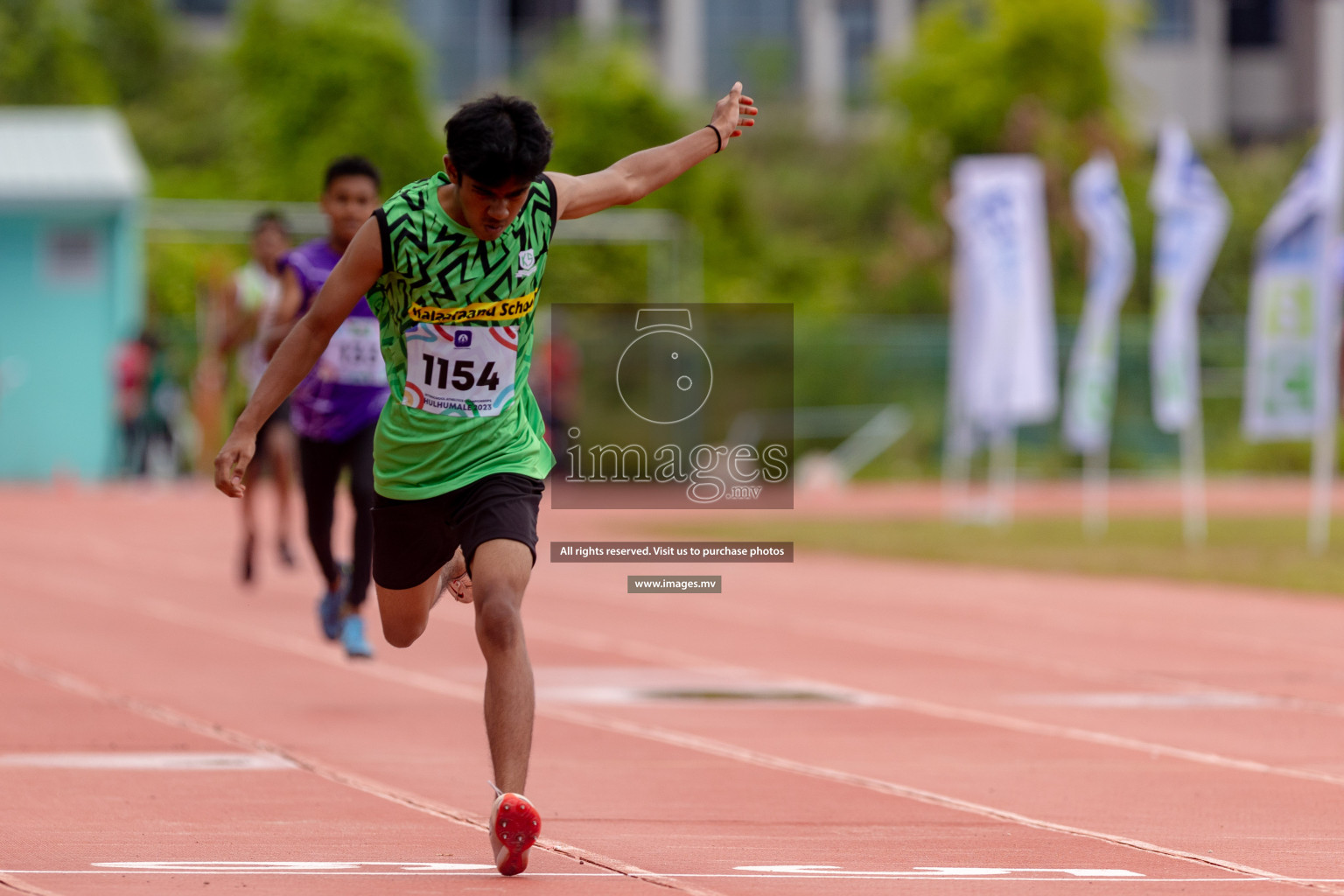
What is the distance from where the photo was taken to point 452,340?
6156 millimetres

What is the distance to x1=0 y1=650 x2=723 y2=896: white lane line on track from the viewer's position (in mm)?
5922

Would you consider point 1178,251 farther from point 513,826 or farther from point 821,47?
point 821,47

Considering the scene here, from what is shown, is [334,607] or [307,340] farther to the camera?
[334,607]

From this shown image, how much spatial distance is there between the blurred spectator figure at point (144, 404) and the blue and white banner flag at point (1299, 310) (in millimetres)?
15106

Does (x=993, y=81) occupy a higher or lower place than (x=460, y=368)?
higher

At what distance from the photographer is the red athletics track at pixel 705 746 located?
5938 mm

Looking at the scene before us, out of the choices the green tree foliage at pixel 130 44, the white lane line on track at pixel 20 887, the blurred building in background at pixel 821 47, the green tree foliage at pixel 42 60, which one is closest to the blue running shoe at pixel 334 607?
the white lane line on track at pixel 20 887

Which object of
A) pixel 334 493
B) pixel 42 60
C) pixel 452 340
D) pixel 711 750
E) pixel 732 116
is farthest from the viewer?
pixel 42 60

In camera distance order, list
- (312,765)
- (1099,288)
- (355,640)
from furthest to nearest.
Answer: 1. (1099,288)
2. (355,640)
3. (312,765)

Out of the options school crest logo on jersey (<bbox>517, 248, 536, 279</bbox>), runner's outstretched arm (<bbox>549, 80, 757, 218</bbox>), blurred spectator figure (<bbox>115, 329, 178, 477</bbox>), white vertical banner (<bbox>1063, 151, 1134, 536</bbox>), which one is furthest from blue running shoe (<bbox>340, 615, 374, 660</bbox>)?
blurred spectator figure (<bbox>115, 329, 178, 477</bbox>)

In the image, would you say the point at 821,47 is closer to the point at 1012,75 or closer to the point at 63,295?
the point at 1012,75

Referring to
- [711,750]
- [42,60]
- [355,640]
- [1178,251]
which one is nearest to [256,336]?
[355,640]

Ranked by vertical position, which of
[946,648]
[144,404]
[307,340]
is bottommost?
[946,648]

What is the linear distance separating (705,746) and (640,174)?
2.81 m
